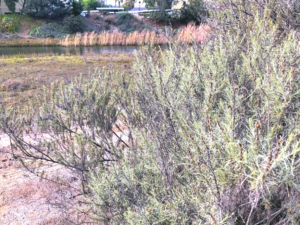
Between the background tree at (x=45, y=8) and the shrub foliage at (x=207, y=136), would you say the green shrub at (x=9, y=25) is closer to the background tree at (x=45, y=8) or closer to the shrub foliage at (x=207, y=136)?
the background tree at (x=45, y=8)

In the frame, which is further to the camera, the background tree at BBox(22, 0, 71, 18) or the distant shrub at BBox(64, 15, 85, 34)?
the background tree at BBox(22, 0, 71, 18)

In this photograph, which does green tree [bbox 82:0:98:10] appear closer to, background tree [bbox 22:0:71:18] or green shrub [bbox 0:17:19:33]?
background tree [bbox 22:0:71:18]

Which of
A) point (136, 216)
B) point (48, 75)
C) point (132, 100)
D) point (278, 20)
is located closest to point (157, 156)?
point (136, 216)

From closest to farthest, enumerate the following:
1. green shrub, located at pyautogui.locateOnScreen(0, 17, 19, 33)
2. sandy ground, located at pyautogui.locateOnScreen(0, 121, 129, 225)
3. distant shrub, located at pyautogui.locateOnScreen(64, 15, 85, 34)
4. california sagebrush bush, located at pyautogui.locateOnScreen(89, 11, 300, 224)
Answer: california sagebrush bush, located at pyautogui.locateOnScreen(89, 11, 300, 224), sandy ground, located at pyautogui.locateOnScreen(0, 121, 129, 225), distant shrub, located at pyautogui.locateOnScreen(64, 15, 85, 34), green shrub, located at pyautogui.locateOnScreen(0, 17, 19, 33)

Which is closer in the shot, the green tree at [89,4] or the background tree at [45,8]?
the background tree at [45,8]

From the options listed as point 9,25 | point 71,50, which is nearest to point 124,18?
point 9,25

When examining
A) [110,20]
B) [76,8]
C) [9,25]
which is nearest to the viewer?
[9,25]

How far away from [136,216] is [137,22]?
1633 inches

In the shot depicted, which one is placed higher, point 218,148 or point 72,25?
point 72,25

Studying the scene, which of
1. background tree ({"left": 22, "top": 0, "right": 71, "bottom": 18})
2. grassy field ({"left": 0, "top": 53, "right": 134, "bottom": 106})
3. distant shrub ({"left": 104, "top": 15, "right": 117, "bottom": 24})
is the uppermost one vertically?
background tree ({"left": 22, "top": 0, "right": 71, "bottom": 18})

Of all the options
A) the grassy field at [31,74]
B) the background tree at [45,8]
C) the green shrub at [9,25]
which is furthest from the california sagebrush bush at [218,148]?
the background tree at [45,8]

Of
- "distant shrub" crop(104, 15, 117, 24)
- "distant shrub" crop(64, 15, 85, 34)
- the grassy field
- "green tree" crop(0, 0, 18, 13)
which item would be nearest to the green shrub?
"green tree" crop(0, 0, 18, 13)

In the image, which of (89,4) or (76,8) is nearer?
(76,8)

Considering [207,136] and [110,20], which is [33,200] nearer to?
[207,136]
